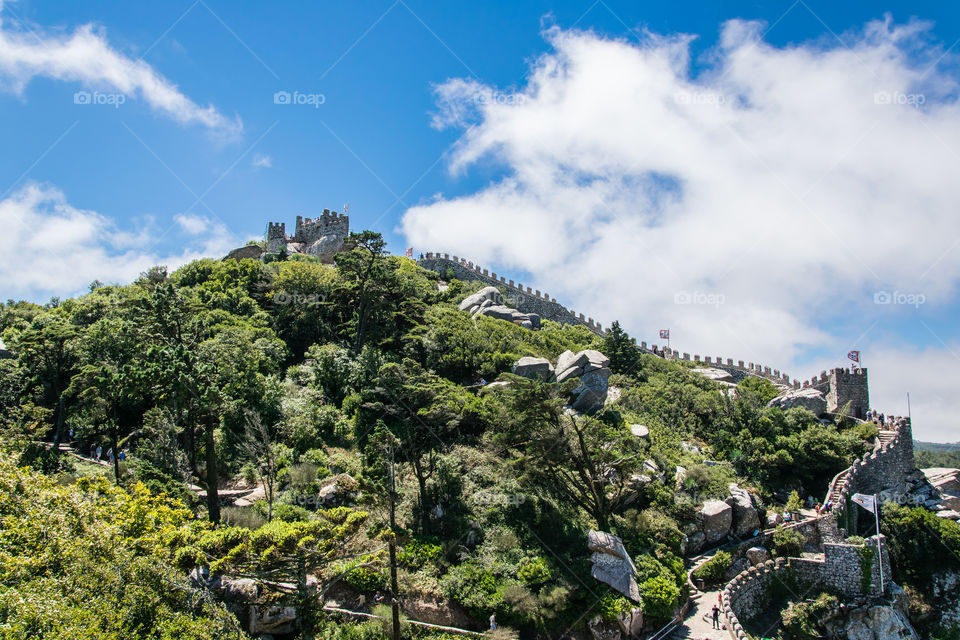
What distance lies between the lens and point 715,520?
23500mm

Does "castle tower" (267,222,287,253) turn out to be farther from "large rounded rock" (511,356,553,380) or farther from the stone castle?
"large rounded rock" (511,356,553,380)

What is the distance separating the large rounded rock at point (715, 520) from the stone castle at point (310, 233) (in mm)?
42437

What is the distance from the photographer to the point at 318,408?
25.1 m

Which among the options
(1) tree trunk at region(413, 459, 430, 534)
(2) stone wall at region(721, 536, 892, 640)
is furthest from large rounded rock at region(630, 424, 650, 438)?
(1) tree trunk at region(413, 459, 430, 534)

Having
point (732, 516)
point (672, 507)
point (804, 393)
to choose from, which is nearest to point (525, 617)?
point (672, 507)

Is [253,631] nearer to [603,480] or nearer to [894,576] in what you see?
[603,480]

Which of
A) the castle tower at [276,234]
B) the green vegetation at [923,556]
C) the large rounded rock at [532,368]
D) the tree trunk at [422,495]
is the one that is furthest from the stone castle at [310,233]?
the green vegetation at [923,556]

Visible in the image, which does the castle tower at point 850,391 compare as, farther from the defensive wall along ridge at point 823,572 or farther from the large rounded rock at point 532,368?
the large rounded rock at point 532,368

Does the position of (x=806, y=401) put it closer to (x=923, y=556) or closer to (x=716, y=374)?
(x=923, y=556)

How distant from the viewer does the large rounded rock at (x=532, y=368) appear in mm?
29859

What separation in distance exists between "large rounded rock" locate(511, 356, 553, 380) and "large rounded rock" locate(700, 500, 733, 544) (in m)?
9.71

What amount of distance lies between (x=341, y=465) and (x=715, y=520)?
14682 mm

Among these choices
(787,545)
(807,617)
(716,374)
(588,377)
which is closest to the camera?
(807,617)

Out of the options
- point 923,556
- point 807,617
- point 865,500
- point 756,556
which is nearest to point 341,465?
point 756,556
